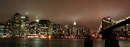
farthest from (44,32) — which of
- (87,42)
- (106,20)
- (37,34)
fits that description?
(87,42)

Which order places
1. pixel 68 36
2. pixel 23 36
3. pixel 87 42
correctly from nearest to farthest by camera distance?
pixel 87 42 → pixel 68 36 → pixel 23 36

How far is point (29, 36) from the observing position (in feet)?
592

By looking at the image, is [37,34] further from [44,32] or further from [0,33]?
[0,33]

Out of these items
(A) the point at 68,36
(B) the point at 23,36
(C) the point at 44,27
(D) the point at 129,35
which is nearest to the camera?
(D) the point at 129,35

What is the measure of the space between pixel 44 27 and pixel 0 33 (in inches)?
1731

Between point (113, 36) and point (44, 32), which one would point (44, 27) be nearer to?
point (44, 32)

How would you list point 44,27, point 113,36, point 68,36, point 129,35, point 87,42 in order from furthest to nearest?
point 44,27
point 68,36
point 129,35
point 87,42
point 113,36

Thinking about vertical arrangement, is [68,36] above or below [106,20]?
below

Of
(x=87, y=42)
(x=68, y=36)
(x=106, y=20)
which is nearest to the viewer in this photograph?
(x=87, y=42)

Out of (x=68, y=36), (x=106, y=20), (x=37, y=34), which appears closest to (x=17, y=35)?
(x=37, y=34)

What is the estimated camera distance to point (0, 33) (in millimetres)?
176125

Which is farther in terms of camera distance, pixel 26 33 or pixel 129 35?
pixel 26 33

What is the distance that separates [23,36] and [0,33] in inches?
869

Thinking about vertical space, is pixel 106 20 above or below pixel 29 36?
above
